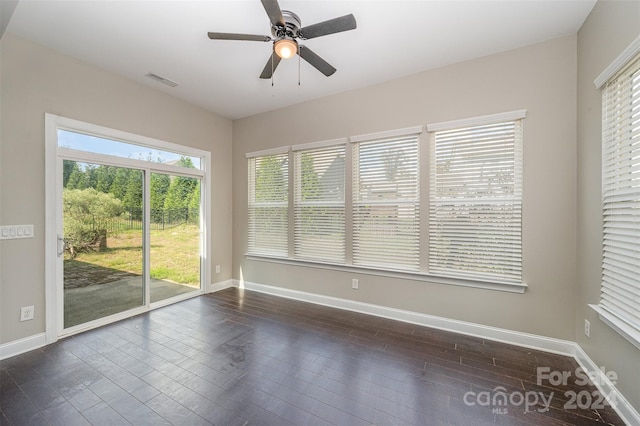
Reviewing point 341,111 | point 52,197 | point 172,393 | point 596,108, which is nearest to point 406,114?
point 341,111

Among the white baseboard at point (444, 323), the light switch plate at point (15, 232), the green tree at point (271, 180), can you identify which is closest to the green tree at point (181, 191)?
the green tree at point (271, 180)

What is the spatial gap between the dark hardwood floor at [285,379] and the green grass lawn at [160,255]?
791 mm

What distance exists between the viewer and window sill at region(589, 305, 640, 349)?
1.60 metres

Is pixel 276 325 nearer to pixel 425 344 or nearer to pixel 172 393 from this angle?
pixel 172 393

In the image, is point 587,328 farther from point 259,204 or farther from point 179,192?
point 179,192

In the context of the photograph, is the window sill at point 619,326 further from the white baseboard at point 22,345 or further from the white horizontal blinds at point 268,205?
the white baseboard at point 22,345

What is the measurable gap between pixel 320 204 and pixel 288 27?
2.29 metres

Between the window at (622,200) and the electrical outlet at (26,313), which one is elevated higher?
the window at (622,200)

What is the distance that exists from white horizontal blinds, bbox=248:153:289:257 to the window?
11.5 ft

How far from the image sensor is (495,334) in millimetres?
2770

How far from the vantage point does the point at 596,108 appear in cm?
215

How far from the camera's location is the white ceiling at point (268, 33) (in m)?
2.18

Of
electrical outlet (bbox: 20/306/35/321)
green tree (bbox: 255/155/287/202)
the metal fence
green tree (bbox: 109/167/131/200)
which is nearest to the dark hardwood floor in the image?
electrical outlet (bbox: 20/306/35/321)

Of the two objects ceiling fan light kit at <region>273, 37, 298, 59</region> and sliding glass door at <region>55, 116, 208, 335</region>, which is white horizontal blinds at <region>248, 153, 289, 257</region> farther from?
ceiling fan light kit at <region>273, 37, 298, 59</region>
